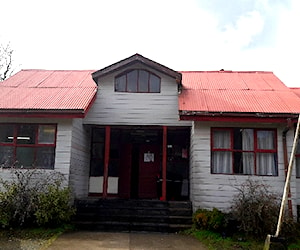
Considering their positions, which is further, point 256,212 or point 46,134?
point 46,134

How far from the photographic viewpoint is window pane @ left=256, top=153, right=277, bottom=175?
11.6 metres

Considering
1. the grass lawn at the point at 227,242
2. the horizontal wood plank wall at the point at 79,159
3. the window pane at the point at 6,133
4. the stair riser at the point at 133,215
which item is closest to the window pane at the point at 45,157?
the horizontal wood plank wall at the point at 79,159

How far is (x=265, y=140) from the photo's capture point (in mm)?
→ 11883

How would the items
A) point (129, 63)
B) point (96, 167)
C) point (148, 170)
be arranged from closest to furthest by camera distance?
point (129, 63)
point (96, 167)
point (148, 170)

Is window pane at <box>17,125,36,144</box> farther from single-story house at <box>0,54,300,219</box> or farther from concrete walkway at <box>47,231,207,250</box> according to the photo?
concrete walkway at <box>47,231,207,250</box>

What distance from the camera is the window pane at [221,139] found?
11.9 m

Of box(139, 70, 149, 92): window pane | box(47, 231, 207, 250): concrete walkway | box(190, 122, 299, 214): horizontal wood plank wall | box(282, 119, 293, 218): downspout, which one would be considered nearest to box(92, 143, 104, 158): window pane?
box(139, 70, 149, 92): window pane

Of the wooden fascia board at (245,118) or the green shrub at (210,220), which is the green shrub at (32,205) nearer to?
the green shrub at (210,220)

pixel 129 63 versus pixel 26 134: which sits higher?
pixel 129 63

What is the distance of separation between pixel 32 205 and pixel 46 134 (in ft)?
8.98

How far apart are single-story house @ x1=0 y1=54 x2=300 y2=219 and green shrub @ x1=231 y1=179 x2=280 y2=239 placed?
34.8 inches

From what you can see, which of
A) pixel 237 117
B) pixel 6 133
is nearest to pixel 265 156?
pixel 237 117

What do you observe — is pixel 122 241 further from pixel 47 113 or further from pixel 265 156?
pixel 265 156

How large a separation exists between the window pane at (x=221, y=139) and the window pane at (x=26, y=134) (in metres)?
6.29
